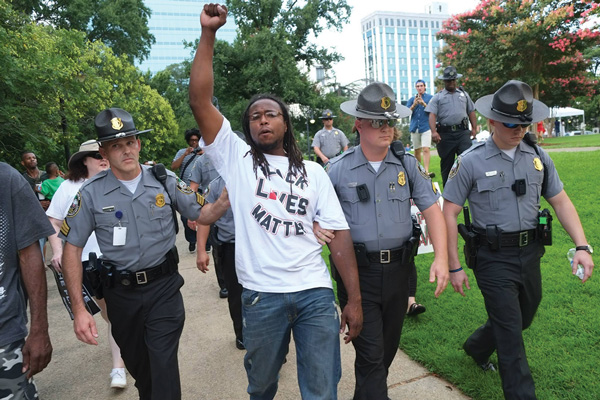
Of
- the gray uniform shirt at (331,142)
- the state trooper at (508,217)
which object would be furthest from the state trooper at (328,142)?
the state trooper at (508,217)

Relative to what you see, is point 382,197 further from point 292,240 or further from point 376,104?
point 292,240

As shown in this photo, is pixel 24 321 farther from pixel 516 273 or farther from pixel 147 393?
pixel 516 273

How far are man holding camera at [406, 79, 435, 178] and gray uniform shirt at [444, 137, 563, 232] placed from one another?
6149 millimetres

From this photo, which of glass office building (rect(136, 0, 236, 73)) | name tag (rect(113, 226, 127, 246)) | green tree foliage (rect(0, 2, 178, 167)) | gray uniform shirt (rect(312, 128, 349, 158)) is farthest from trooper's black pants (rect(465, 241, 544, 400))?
glass office building (rect(136, 0, 236, 73))

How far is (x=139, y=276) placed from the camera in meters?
3.09

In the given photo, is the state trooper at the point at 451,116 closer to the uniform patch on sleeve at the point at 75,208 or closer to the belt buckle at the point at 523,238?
the belt buckle at the point at 523,238

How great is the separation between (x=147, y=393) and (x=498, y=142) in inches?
122

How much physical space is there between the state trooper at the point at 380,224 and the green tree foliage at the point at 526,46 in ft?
66.9

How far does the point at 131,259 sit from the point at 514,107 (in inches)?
113

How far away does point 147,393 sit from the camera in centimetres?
323

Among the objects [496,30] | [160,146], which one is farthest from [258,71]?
[496,30]

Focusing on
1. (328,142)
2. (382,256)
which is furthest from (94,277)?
(328,142)

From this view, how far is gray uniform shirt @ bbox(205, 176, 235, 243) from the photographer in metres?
4.62

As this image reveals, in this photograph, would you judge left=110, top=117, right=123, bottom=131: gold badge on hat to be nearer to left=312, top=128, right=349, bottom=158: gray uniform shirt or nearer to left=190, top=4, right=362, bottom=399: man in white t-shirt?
left=190, top=4, right=362, bottom=399: man in white t-shirt
